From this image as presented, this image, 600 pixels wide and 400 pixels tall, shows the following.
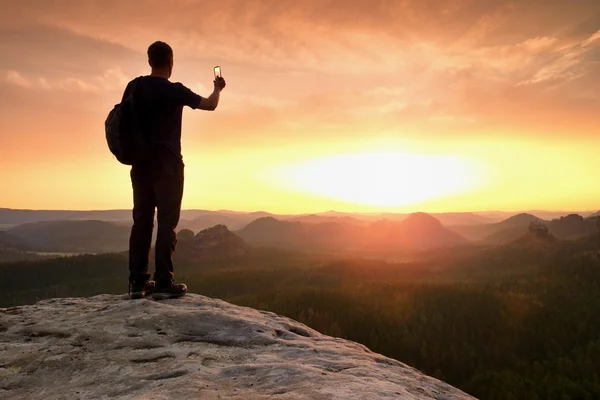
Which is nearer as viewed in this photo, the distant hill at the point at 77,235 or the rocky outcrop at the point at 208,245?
the rocky outcrop at the point at 208,245

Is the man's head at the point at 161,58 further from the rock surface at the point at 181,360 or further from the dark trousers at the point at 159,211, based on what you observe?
the rock surface at the point at 181,360

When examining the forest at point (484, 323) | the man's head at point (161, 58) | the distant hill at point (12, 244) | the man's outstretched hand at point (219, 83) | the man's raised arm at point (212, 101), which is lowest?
the distant hill at point (12, 244)

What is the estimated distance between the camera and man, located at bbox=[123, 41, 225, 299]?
6.53m

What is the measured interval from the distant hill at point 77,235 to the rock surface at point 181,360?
128134 millimetres

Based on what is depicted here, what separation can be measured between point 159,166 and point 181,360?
3.57 meters

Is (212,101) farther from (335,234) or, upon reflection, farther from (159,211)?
(335,234)

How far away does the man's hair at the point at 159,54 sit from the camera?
6746 mm

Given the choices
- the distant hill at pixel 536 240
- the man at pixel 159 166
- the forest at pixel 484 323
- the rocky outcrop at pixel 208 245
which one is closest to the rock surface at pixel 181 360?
the man at pixel 159 166

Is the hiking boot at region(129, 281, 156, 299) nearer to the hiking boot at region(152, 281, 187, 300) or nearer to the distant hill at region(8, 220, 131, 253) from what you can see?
the hiking boot at region(152, 281, 187, 300)

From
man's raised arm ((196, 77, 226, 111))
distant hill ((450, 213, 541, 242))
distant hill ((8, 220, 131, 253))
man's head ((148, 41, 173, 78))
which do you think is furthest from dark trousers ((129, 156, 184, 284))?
distant hill ((8, 220, 131, 253))

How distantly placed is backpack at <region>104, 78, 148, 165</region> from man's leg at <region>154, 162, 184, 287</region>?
1.88ft

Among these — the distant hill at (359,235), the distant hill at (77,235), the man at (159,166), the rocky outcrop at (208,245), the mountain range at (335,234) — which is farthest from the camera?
the distant hill at (77,235)

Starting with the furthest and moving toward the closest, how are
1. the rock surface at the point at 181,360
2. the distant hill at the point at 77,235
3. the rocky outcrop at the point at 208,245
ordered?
the distant hill at the point at 77,235 < the rocky outcrop at the point at 208,245 < the rock surface at the point at 181,360

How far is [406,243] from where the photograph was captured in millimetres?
81625
